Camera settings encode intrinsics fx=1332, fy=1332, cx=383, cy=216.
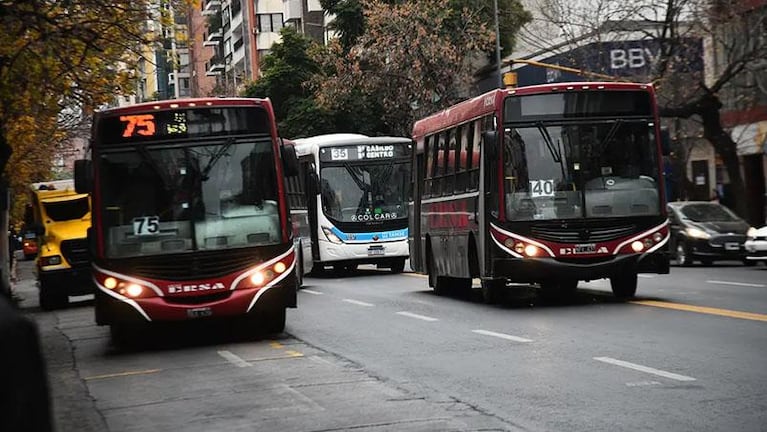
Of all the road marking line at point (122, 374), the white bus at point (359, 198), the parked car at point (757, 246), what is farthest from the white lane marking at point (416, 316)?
the white bus at point (359, 198)

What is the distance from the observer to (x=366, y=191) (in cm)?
3466

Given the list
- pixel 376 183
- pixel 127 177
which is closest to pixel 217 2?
pixel 376 183

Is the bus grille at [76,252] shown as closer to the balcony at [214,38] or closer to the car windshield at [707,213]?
the car windshield at [707,213]

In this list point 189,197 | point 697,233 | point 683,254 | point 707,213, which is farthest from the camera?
point 707,213

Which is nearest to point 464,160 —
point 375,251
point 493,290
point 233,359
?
point 493,290

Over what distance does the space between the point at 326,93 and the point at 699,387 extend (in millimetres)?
46037

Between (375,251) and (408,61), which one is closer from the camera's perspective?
(375,251)

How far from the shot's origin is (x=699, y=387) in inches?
400

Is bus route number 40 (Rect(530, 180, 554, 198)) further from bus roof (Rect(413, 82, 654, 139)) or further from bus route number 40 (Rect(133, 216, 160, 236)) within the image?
bus route number 40 (Rect(133, 216, 160, 236))

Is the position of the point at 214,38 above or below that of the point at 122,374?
above

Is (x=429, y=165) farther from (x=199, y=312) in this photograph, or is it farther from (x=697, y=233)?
(x=697, y=233)

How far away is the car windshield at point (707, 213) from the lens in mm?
32500

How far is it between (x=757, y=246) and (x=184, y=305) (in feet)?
55.1

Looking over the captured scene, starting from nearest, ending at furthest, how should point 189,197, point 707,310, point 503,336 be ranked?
1. point 503,336
2. point 189,197
3. point 707,310
